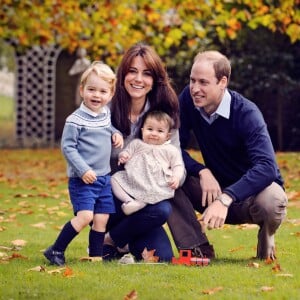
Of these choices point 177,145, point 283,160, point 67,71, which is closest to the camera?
point 177,145

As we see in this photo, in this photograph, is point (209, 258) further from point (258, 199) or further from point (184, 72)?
point (184, 72)

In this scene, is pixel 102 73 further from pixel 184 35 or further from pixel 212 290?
pixel 184 35

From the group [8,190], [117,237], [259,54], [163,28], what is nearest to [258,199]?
[117,237]

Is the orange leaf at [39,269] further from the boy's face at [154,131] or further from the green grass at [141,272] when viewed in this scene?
the boy's face at [154,131]

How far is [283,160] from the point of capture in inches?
607

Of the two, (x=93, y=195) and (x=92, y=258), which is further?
(x=92, y=258)

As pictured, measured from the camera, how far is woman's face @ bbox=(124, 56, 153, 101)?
21.6ft

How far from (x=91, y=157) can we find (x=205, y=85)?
38.2 inches

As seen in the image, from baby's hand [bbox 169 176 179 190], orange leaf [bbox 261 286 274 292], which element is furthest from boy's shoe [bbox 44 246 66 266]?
orange leaf [bbox 261 286 274 292]

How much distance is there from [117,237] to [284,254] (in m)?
1.31

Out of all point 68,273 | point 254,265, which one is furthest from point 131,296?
point 254,265

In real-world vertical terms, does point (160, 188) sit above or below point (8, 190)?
above

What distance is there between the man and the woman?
0.57ft

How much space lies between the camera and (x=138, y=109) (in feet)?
22.1
